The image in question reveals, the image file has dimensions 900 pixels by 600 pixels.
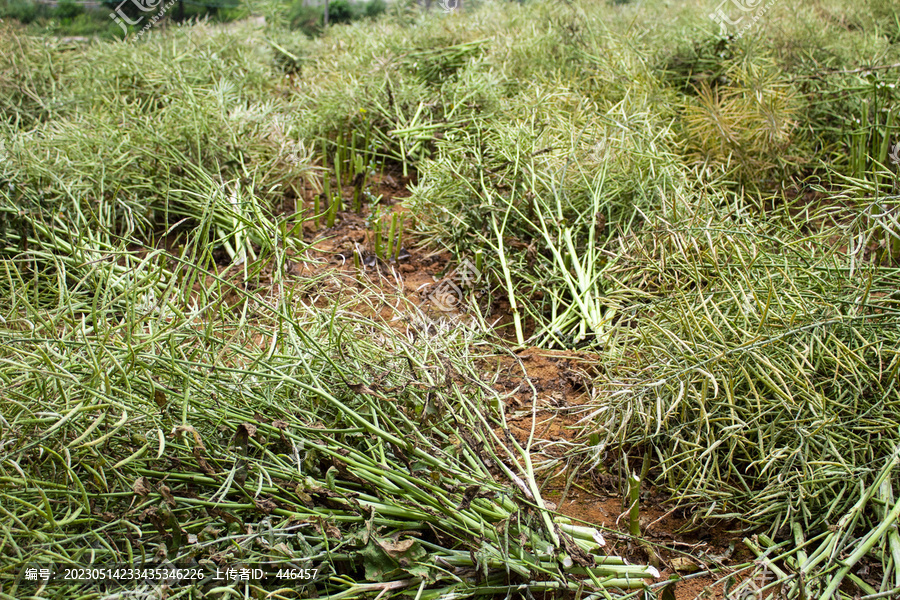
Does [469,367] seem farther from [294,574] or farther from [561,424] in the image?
[294,574]

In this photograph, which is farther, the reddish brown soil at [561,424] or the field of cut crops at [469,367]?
the reddish brown soil at [561,424]

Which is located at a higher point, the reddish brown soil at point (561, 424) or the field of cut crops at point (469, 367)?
the field of cut crops at point (469, 367)

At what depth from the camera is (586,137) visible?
3.31 meters

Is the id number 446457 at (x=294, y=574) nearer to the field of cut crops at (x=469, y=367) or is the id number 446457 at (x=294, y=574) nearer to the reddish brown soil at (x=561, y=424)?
the field of cut crops at (x=469, y=367)

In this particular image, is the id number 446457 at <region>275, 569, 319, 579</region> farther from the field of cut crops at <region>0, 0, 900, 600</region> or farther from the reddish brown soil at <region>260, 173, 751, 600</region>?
the reddish brown soil at <region>260, 173, 751, 600</region>

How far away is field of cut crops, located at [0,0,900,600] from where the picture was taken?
1367mm

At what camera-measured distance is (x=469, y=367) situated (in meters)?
1.81

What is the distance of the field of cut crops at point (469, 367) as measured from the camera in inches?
53.8

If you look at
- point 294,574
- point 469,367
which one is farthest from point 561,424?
point 294,574

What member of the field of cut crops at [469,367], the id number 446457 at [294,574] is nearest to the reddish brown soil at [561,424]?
the field of cut crops at [469,367]

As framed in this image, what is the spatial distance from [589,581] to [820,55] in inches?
170

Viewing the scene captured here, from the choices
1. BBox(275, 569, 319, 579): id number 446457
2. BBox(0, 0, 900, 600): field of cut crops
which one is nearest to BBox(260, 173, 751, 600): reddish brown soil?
BBox(0, 0, 900, 600): field of cut crops

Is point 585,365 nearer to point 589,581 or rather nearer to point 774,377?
point 774,377

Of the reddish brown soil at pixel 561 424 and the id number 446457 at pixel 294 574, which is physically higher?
the id number 446457 at pixel 294 574
